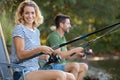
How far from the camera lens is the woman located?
4.48 m

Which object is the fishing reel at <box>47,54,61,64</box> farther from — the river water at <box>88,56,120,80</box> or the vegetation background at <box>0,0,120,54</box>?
the vegetation background at <box>0,0,120,54</box>

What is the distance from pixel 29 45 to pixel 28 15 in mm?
315

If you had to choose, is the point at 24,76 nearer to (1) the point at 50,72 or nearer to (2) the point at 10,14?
(1) the point at 50,72

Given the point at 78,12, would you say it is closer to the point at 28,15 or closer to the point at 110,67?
the point at 110,67

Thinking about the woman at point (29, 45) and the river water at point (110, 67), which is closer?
the woman at point (29, 45)

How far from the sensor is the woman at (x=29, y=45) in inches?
177

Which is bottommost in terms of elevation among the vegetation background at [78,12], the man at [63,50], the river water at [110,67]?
the river water at [110,67]

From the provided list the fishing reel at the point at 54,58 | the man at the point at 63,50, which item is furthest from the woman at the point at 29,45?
the man at the point at 63,50

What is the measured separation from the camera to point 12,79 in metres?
4.83

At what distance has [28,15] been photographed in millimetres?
4824

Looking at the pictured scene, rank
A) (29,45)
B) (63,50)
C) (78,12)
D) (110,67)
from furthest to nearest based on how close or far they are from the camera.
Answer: (78,12) → (110,67) → (63,50) → (29,45)

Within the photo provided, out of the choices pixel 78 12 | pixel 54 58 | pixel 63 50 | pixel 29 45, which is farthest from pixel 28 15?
pixel 78 12

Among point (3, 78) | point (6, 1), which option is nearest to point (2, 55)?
point (3, 78)

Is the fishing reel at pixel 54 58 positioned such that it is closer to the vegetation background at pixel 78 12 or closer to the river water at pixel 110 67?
the river water at pixel 110 67
